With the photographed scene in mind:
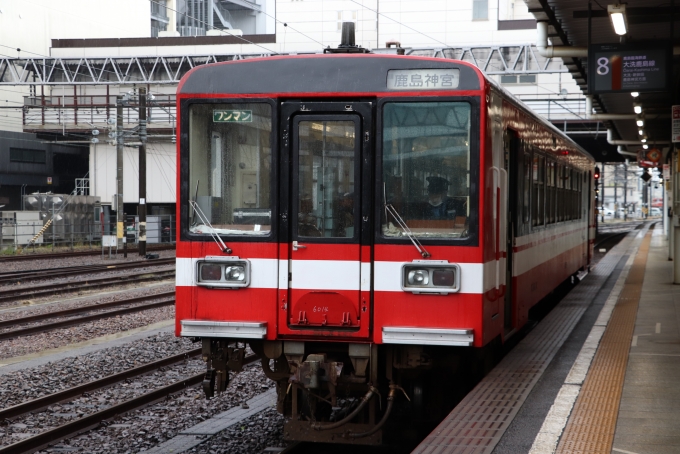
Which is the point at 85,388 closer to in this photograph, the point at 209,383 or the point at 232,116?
the point at 209,383

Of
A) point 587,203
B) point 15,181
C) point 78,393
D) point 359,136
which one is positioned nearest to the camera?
point 359,136

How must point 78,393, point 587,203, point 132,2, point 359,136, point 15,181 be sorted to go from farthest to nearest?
point 132,2 → point 15,181 → point 587,203 → point 78,393 → point 359,136

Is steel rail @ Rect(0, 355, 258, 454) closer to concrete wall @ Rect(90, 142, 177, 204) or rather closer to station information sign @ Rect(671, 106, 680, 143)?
station information sign @ Rect(671, 106, 680, 143)

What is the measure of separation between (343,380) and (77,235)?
35.7 meters

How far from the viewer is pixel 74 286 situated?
→ 69.9 ft

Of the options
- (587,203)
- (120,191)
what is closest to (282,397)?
(587,203)

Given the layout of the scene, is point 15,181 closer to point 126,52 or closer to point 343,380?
point 126,52

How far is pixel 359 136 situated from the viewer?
683 centimetres

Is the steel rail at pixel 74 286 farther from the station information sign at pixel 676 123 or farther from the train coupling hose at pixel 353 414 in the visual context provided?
the station information sign at pixel 676 123

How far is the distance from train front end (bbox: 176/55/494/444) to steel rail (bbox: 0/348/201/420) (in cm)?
245

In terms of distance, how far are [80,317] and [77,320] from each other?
44 centimetres

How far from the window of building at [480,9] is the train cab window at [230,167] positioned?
144 ft

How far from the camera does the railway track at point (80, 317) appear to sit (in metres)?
14.0

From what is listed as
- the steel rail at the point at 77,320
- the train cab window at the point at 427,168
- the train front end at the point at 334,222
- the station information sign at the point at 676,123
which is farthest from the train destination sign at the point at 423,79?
the station information sign at the point at 676,123
